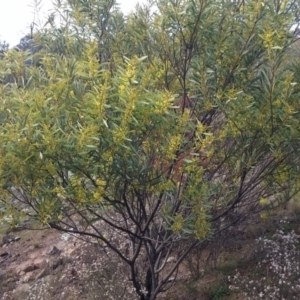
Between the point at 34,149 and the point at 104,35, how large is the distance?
234cm

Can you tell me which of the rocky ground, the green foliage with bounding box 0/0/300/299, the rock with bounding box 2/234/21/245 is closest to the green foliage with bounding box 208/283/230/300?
the rocky ground

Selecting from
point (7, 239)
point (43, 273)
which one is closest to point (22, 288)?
point (43, 273)

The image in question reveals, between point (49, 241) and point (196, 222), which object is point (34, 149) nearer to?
point (196, 222)

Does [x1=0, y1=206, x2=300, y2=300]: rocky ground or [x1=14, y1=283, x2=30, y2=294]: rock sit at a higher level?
[x1=14, y1=283, x2=30, y2=294]: rock

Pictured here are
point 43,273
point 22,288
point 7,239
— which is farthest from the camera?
point 7,239

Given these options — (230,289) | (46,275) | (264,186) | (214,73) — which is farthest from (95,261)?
(214,73)

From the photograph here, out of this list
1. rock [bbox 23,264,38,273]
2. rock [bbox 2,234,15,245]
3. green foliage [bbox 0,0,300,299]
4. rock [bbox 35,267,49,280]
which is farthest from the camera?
rock [bbox 2,234,15,245]

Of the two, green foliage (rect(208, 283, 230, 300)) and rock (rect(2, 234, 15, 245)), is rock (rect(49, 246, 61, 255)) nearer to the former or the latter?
rock (rect(2, 234, 15, 245))

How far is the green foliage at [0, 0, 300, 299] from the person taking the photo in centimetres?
385

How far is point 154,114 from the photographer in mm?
3879

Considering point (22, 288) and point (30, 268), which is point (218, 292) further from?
point (30, 268)

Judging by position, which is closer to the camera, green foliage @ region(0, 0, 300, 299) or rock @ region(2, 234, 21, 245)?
green foliage @ region(0, 0, 300, 299)

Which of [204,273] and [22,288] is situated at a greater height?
[22,288]

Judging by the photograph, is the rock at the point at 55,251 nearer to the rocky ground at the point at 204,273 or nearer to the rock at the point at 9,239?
the rocky ground at the point at 204,273
